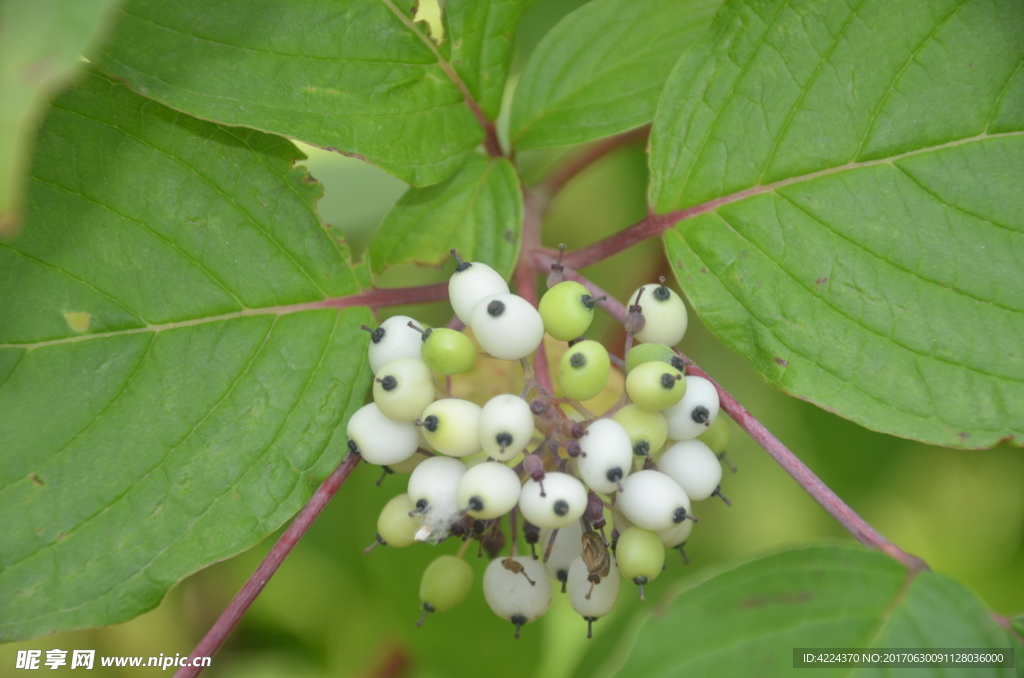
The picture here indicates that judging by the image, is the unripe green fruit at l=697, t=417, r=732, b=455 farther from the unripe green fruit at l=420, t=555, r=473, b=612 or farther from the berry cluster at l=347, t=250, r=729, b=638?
the unripe green fruit at l=420, t=555, r=473, b=612

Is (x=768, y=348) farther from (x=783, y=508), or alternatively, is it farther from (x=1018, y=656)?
(x=783, y=508)

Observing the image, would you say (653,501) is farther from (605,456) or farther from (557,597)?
(557,597)

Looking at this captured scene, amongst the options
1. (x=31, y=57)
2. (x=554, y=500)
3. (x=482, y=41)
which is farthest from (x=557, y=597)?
(x=31, y=57)

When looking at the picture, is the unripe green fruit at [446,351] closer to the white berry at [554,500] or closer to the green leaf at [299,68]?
the white berry at [554,500]

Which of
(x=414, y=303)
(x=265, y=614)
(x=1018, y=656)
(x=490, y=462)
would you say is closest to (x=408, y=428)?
(x=490, y=462)

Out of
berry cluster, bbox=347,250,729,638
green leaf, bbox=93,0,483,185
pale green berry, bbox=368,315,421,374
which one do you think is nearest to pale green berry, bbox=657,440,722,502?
berry cluster, bbox=347,250,729,638
